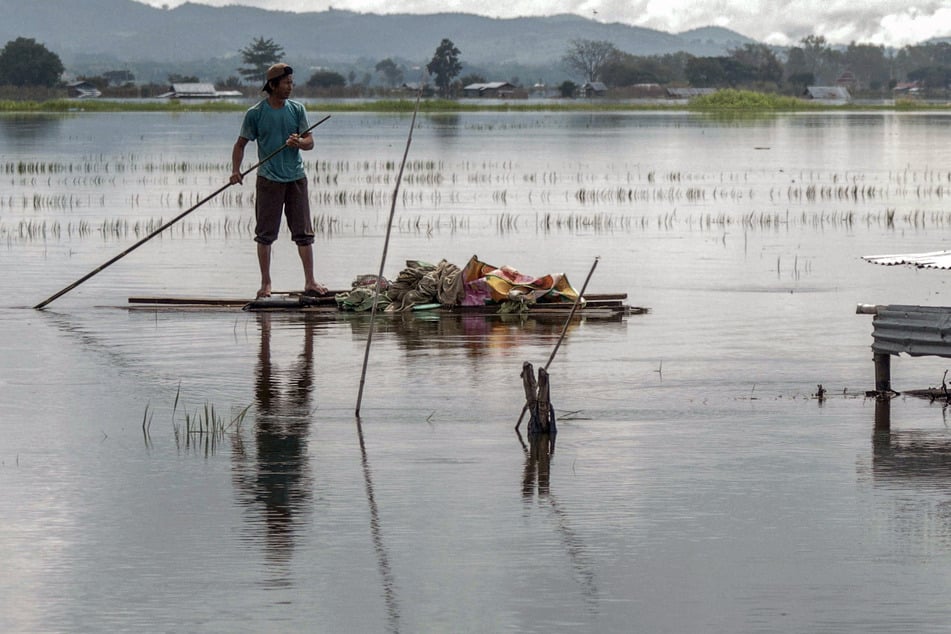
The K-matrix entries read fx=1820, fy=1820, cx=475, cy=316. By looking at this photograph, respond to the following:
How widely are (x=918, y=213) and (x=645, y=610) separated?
22.4 m

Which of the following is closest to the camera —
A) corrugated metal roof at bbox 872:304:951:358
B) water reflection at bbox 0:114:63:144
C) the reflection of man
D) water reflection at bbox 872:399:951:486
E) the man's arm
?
the reflection of man

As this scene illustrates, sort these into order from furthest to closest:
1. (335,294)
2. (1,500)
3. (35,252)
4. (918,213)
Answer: (918,213) < (35,252) < (335,294) < (1,500)

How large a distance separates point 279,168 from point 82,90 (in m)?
167

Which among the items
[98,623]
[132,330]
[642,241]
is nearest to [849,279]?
[642,241]

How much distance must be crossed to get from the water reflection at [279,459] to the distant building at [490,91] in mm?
177351

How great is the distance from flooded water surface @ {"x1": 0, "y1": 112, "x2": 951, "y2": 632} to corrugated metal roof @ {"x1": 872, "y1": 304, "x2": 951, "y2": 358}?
376 mm

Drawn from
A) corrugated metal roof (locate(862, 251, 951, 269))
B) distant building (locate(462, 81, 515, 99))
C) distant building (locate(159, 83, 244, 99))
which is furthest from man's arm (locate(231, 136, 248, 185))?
distant building (locate(462, 81, 515, 99))

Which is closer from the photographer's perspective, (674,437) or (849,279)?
(674,437)

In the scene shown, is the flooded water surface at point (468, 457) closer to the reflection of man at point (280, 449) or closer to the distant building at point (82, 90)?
the reflection of man at point (280, 449)

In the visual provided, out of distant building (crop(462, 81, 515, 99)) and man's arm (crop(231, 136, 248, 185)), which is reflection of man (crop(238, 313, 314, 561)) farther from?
distant building (crop(462, 81, 515, 99))

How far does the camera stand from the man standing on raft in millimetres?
14336

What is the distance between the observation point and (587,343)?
42.8 feet

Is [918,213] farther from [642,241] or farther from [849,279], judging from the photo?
[849,279]

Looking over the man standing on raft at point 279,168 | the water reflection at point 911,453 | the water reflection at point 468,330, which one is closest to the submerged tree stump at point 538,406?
the water reflection at point 911,453
